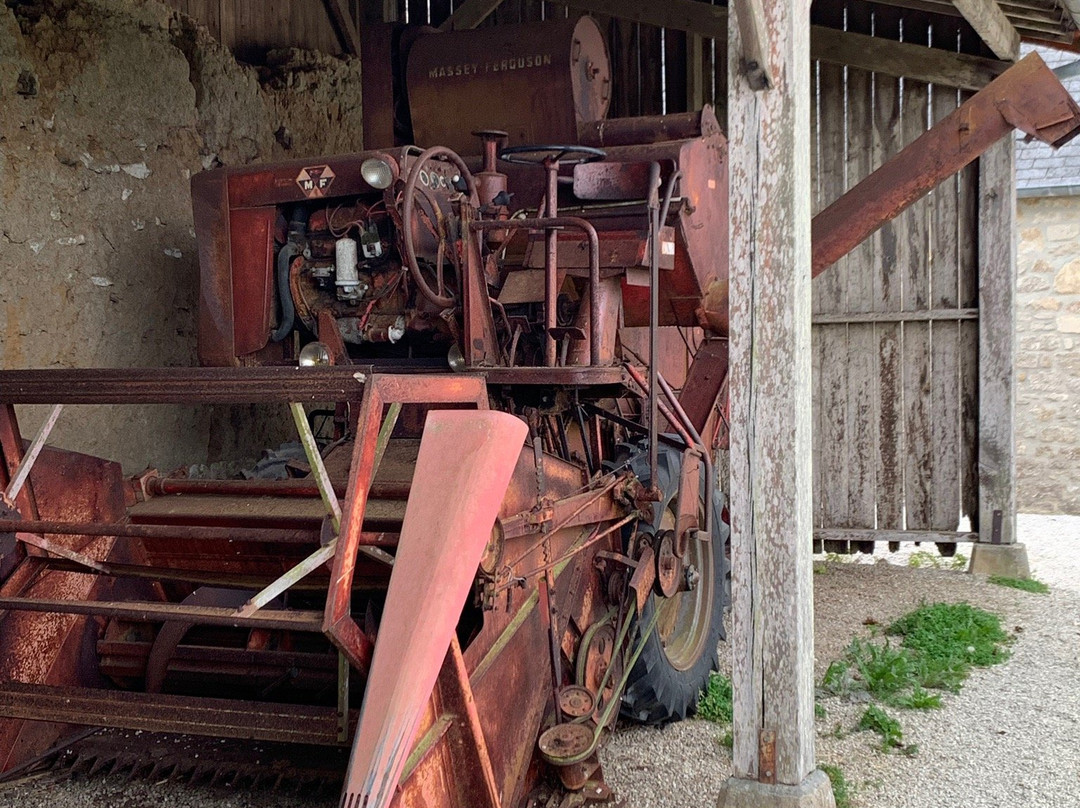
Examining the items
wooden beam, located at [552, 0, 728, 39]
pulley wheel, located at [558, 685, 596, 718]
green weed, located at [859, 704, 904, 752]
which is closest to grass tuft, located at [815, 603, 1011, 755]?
green weed, located at [859, 704, 904, 752]

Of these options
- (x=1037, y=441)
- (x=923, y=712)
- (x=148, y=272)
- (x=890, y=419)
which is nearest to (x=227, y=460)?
(x=148, y=272)

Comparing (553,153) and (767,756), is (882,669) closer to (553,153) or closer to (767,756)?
(767,756)

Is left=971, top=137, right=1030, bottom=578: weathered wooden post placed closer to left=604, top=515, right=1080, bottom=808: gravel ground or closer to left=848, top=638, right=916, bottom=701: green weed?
left=604, top=515, right=1080, bottom=808: gravel ground

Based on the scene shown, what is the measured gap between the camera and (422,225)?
13.2 feet

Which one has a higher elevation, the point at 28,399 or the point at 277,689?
the point at 28,399

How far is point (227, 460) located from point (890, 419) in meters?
4.22

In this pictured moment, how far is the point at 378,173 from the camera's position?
4.00 metres

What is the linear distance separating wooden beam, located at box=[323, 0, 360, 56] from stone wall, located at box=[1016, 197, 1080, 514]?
22.8ft

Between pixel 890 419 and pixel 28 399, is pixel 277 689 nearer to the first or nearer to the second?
pixel 28 399

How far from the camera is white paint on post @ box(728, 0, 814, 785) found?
10.1ft

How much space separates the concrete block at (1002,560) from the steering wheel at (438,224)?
14.9ft

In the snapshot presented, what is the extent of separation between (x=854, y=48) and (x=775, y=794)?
5389mm

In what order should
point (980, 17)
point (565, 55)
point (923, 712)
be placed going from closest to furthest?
point (923, 712) → point (565, 55) → point (980, 17)

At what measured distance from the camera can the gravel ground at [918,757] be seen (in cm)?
337
